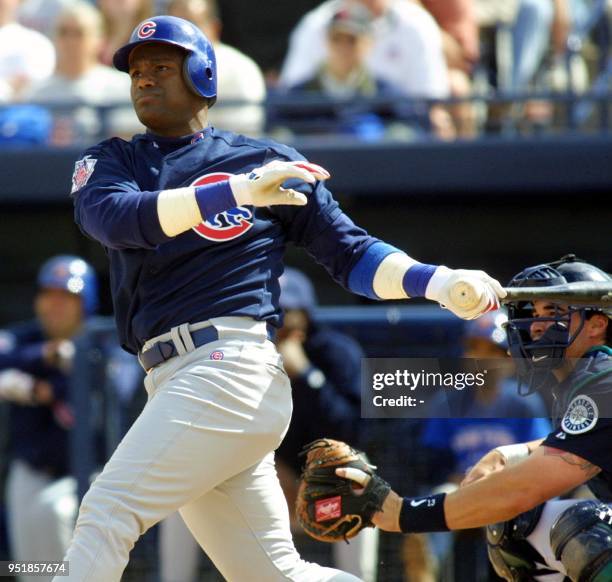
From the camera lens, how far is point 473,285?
3434mm

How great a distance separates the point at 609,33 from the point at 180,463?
5.47 metres

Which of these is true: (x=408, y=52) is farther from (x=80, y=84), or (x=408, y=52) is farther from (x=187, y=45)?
(x=187, y=45)

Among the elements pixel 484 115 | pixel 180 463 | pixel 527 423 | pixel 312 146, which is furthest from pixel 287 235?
pixel 484 115

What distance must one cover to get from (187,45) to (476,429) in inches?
97.7

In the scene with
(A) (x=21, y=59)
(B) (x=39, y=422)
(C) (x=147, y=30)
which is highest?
(C) (x=147, y=30)

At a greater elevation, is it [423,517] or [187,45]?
[187,45]

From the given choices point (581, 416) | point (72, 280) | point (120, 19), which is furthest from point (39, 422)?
point (581, 416)

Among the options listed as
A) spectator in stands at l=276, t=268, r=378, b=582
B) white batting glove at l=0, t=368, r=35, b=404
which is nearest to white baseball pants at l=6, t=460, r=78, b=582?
white batting glove at l=0, t=368, r=35, b=404

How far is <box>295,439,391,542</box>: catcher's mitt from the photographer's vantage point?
368 cm

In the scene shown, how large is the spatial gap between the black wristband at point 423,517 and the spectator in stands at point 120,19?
202 inches

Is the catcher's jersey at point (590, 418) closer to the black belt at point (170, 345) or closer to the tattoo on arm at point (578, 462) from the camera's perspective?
the tattoo on arm at point (578, 462)

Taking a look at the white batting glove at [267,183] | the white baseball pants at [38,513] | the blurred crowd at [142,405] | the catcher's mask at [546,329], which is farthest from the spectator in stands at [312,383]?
the white batting glove at [267,183]

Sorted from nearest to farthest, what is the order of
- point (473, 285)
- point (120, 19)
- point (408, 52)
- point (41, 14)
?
1. point (473, 285)
2. point (408, 52)
3. point (120, 19)
4. point (41, 14)

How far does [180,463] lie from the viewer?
131 inches
